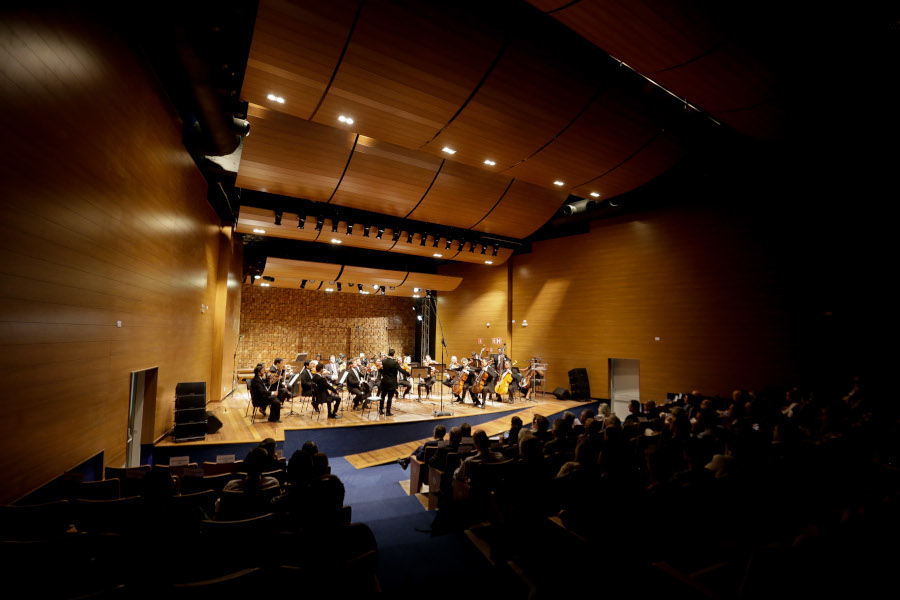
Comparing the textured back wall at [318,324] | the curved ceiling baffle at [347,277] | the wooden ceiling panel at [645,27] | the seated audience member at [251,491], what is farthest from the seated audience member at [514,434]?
the textured back wall at [318,324]

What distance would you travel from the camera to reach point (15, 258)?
2.99 metres

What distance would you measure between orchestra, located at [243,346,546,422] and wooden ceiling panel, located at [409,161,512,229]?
3738 mm

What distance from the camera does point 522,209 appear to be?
34.8 ft

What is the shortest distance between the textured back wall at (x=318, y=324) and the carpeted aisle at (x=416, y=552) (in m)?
12.2

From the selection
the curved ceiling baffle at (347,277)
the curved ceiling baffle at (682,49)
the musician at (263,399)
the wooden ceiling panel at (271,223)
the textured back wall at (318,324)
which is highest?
the curved ceiling baffle at (682,49)

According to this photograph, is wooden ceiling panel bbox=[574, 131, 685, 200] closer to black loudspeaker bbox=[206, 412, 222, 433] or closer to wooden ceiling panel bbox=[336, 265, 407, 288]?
wooden ceiling panel bbox=[336, 265, 407, 288]

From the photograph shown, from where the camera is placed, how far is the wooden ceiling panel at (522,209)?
396 inches

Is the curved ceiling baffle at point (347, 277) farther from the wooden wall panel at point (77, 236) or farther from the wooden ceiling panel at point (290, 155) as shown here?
the wooden wall panel at point (77, 236)

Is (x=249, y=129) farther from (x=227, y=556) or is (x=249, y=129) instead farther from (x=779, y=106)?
(x=779, y=106)

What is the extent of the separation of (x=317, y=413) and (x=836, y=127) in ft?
36.2

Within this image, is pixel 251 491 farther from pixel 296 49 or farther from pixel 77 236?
pixel 296 49

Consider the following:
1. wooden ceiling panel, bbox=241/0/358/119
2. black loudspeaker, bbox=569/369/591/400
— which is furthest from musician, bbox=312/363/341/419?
black loudspeaker, bbox=569/369/591/400

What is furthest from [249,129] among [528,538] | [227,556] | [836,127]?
[836,127]

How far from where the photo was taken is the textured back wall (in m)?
15.6
